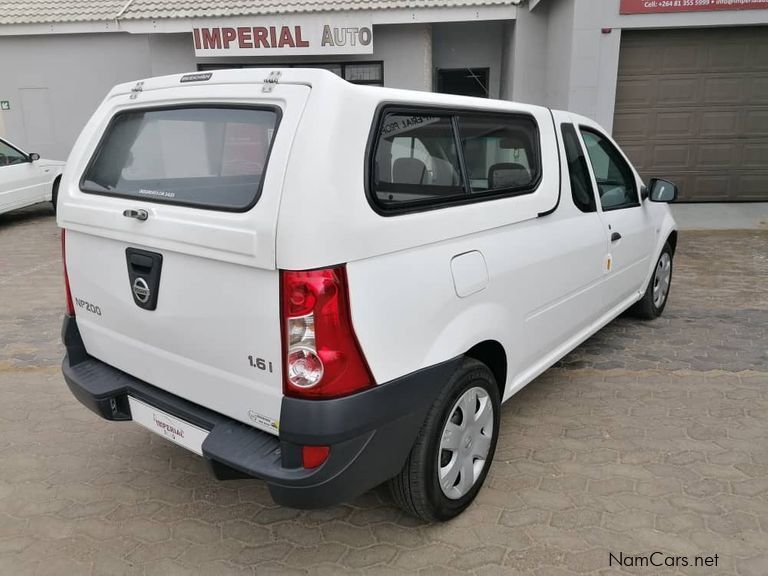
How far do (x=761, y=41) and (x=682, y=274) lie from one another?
520cm

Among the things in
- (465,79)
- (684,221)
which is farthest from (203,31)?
(684,221)

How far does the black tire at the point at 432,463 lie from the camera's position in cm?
242

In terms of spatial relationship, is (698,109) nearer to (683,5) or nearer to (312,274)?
(683,5)

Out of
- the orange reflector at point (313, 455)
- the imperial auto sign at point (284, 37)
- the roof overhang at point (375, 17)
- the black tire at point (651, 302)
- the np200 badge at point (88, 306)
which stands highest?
the roof overhang at point (375, 17)

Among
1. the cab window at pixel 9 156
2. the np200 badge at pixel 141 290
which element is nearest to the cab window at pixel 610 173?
the np200 badge at pixel 141 290

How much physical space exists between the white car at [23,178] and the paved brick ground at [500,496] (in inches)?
270

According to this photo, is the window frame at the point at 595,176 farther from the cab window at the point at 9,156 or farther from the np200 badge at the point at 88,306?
the cab window at the point at 9,156

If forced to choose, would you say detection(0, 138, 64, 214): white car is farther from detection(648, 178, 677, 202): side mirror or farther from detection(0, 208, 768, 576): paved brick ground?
detection(648, 178, 677, 202): side mirror

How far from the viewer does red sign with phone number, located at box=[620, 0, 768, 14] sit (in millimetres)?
9078

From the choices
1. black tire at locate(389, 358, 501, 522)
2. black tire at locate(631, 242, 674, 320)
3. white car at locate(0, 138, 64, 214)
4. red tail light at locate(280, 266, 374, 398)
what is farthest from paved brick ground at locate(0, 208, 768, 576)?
white car at locate(0, 138, 64, 214)

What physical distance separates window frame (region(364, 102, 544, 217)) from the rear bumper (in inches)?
24.8

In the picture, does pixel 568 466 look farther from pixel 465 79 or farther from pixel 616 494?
pixel 465 79

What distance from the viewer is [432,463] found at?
2.47 metres

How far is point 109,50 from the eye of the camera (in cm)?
1366
